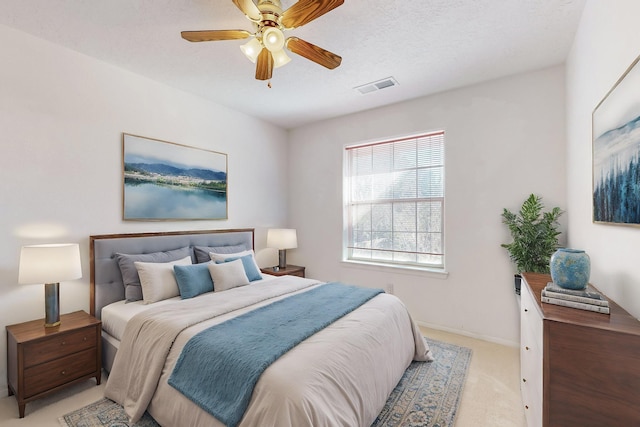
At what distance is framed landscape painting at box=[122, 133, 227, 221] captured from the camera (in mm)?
2939

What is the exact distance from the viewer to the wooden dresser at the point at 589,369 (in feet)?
3.54

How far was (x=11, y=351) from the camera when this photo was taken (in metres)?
2.11

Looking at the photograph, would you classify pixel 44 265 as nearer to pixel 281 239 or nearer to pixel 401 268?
pixel 281 239

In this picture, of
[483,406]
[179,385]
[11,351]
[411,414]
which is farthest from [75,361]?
[483,406]

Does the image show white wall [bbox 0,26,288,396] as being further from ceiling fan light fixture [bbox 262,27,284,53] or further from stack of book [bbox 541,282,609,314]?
stack of book [bbox 541,282,609,314]

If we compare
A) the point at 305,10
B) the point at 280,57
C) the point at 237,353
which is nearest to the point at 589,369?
the point at 237,353

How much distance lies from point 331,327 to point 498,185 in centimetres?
240

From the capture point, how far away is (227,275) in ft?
9.44

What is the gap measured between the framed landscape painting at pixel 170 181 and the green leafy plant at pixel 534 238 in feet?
10.9

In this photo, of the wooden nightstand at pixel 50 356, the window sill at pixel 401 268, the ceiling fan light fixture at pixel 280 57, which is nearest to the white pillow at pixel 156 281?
the wooden nightstand at pixel 50 356

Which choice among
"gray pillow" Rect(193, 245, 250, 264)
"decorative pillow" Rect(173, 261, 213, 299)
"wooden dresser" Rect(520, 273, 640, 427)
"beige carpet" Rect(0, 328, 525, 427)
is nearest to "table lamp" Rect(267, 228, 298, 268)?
"gray pillow" Rect(193, 245, 250, 264)

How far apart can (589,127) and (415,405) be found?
7.44 ft

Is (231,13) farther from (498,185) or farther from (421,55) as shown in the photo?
(498,185)

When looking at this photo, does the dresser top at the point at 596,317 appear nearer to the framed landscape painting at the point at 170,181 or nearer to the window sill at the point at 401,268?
the window sill at the point at 401,268
